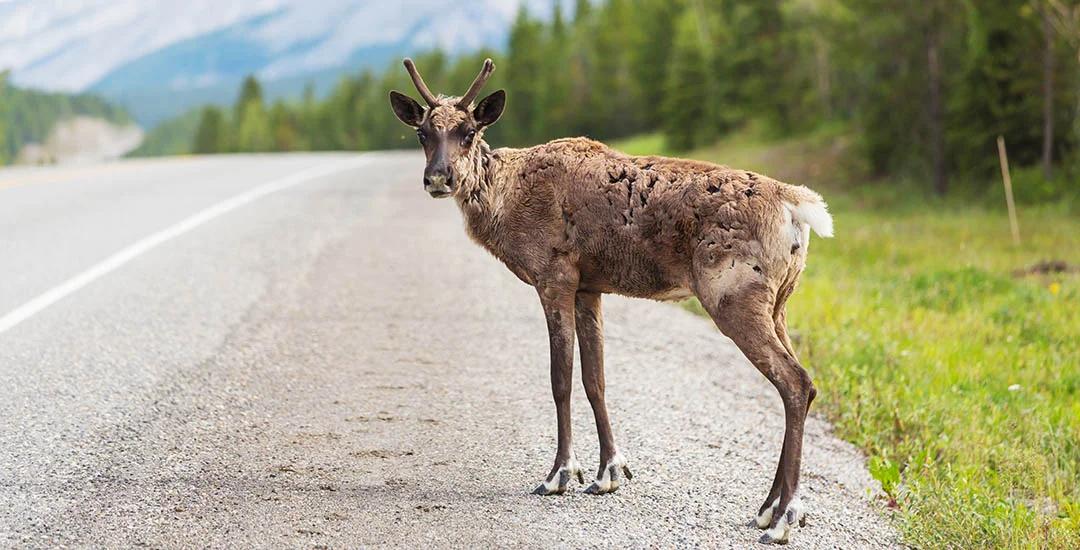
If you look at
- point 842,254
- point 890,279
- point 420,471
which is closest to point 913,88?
point 842,254

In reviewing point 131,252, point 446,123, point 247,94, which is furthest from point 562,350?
point 247,94

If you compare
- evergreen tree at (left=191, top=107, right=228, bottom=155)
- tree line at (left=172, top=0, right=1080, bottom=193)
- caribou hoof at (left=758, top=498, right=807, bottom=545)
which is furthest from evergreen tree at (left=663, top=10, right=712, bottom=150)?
evergreen tree at (left=191, top=107, right=228, bottom=155)

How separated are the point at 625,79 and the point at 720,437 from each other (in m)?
64.5

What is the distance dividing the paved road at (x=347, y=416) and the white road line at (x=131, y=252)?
100mm

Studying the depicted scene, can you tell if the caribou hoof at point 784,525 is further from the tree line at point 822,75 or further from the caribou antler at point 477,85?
the tree line at point 822,75

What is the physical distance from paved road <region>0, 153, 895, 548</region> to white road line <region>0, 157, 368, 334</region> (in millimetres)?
100

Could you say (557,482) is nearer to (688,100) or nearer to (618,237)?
(618,237)

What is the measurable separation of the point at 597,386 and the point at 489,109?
1450 mm

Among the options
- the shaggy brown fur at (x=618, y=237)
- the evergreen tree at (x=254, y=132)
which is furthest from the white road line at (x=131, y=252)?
the evergreen tree at (x=254, y=132)

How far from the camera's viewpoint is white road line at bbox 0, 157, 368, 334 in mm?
8125

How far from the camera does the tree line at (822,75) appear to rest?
19.5 m

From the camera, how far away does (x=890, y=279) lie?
1130cm

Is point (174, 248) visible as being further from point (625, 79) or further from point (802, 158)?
point (625, 79)

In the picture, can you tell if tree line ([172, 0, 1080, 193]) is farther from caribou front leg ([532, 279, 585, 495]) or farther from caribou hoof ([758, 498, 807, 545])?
caribou hoof ([758, 498, 807, 545])
